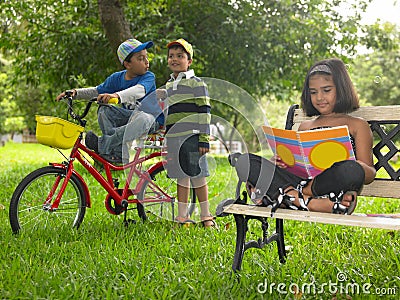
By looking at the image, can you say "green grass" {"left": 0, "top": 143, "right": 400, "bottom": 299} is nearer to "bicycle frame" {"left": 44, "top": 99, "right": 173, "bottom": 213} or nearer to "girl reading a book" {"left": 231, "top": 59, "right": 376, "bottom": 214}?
"bicycle frame" {"left": 44, "top": 99, "right": 173, "bottom": 213}

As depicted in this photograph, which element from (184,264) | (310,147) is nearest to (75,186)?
(184,264)

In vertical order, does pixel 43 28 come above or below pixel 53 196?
above

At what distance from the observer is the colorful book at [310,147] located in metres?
2.87

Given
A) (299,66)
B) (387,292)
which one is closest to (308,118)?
(387,292)

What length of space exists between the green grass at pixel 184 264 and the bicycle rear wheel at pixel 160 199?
0.17 meters

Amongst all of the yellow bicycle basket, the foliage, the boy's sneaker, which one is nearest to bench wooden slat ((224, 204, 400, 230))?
the yellow bicycle basket

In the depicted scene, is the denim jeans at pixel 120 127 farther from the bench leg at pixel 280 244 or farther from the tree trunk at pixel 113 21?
the tree trunk at pixel 113 21

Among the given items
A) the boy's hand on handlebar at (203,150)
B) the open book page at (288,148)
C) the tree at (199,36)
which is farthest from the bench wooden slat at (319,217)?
the tree at (199,36)

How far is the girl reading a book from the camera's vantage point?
9.45 feet

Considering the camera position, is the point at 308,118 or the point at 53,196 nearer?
the point at 308,118

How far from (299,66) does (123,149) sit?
941cm

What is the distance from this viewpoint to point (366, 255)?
377cm

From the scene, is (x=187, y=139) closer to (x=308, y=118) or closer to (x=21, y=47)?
(x=308, y=118)

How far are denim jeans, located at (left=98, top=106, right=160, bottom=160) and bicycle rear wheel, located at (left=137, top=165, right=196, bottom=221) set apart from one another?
47 centimetres
